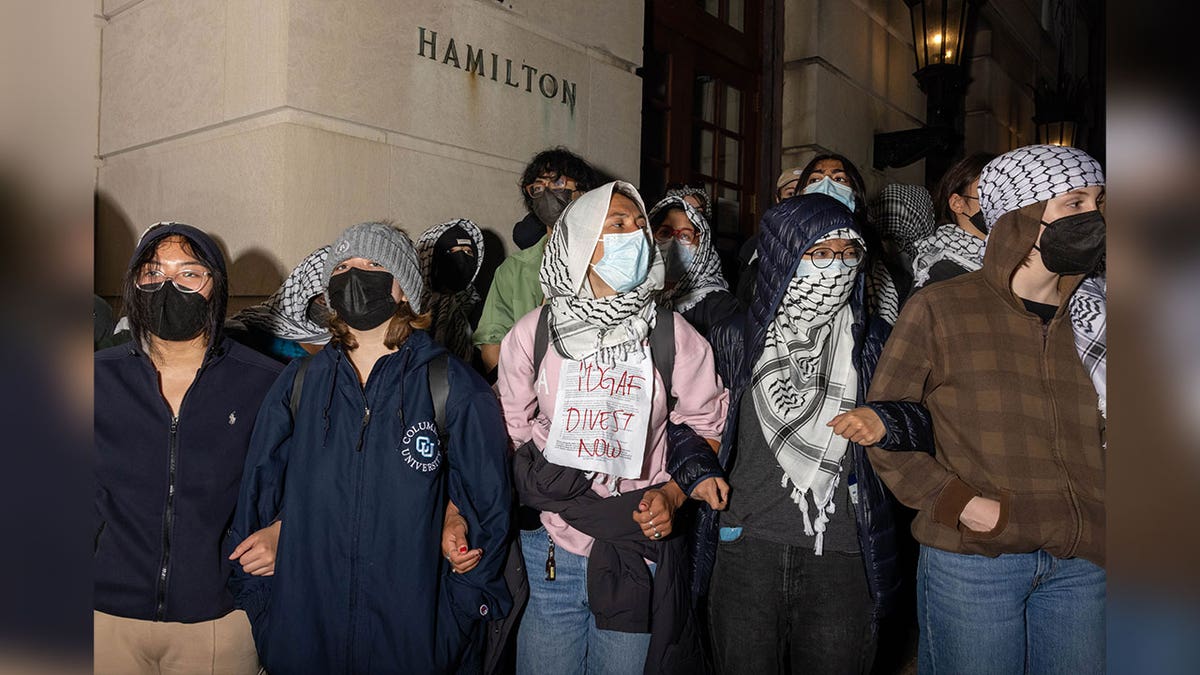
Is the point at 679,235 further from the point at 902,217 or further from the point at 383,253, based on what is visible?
the point at 902,217

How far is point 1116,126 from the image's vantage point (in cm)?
37

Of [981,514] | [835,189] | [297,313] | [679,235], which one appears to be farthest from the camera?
[679,235]

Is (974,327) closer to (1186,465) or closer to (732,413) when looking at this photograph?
(732,413)

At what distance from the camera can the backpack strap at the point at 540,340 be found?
2443 millimetres

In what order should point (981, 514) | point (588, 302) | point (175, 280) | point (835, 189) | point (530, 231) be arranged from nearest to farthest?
point (981, 514) → point (175, 280) → point (588, 302) → point (835, 189) → point (530, 231)

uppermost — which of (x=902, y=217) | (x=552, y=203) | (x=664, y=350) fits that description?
(x=902, y=217)

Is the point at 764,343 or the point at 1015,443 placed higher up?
the point at 764,343

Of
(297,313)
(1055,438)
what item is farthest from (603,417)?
(297,313)

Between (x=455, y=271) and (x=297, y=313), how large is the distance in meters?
0.98

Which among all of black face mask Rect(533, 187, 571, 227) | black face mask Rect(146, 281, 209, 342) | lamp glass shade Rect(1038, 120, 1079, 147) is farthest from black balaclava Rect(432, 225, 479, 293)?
lamp glass shade Rect(1038, 120, 1079, 147)

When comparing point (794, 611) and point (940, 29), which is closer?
point (794, 611)

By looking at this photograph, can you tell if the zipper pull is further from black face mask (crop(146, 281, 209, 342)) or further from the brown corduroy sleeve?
the brown corduroy sleeve

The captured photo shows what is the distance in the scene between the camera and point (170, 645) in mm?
2203

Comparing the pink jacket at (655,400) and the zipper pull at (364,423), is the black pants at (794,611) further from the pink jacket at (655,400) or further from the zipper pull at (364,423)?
the zipper pull at (364,423)
